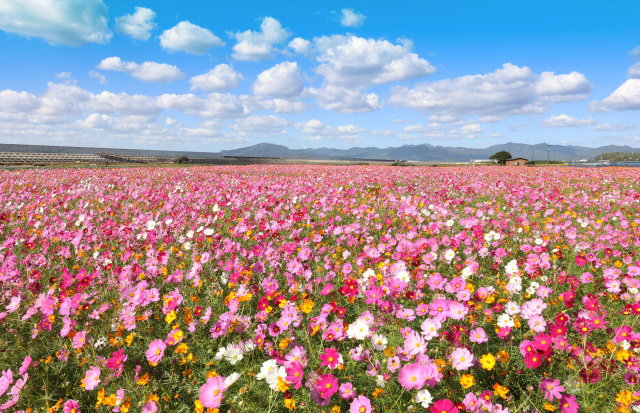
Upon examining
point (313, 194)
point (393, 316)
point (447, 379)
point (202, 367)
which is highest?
point (313, 194)

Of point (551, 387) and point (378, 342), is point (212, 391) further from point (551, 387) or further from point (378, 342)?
point (551, 387)

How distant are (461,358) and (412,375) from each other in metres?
0.42

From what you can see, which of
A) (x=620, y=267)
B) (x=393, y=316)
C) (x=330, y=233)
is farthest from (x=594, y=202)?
(x=393, y=316)

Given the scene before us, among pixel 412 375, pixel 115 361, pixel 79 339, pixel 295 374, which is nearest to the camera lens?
pixel 412 375

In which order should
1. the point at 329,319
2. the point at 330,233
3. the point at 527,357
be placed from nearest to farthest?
1. the point at 527,357
2. the point at 329,319
3. the point at 330,233

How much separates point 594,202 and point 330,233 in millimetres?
5966

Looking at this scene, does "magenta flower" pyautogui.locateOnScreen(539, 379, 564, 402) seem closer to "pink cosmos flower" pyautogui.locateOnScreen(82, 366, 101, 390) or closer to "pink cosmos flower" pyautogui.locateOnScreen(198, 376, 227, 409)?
"pink cosmos flower" pyautogui.locateOnScreen(198, 376, 227, 409)

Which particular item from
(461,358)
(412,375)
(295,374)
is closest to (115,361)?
(295,374)

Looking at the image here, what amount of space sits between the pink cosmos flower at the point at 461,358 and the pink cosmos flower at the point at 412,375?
0.32 meters

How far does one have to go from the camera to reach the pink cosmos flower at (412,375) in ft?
5.29

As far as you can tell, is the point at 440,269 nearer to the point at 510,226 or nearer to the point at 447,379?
the point at 447,379

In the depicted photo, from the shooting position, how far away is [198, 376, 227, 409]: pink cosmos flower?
69.1 inches

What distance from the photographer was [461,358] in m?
1.87

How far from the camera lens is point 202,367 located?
96.0 inches
